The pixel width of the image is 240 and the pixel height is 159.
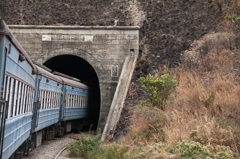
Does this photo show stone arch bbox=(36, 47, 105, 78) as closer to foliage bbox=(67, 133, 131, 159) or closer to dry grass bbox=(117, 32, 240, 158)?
dry grass bbox=(117, 32, 240, 158)

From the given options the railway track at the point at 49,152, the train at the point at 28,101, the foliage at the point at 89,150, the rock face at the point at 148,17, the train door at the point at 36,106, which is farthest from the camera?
the rock face at the point at 148,17

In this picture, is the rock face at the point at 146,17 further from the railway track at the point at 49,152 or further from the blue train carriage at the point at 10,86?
the blue train carriage at the point at 10,86

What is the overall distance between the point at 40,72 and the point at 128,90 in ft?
29.1

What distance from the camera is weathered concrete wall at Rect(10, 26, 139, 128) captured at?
22922 millimetres

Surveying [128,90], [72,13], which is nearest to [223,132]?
[128,90]

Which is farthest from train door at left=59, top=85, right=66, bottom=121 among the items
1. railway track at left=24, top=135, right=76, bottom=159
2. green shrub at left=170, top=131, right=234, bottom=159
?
green shrub at left=170, top=131, right=234, bottom=159

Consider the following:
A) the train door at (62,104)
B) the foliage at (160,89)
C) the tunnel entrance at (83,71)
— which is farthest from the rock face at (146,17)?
the foliage at (160,89)

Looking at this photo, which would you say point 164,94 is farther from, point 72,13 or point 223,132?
point 72,13

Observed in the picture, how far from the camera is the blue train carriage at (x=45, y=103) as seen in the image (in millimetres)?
11007

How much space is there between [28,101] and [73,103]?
34.8 ft

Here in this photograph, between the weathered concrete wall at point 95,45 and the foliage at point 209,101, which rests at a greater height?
the weathered concrete wall at point 95,45

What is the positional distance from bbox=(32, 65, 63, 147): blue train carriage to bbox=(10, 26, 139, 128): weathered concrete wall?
6.81 m

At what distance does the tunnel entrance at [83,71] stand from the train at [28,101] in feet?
9.79

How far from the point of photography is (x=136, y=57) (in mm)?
22625
